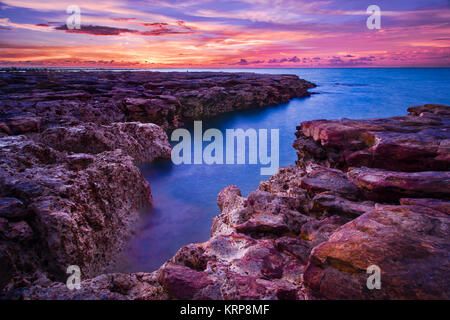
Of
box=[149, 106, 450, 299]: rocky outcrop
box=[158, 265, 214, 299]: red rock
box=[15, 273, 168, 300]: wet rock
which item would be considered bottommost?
box=[15, 273, 168, 300]: wet rock

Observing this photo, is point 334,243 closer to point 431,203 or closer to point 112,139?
point 431,203

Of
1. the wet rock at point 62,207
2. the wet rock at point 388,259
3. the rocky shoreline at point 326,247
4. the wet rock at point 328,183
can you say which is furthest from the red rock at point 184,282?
the wet rock at point 328,183

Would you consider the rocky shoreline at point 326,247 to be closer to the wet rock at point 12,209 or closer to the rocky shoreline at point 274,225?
the rocky shoreline at point 274,225

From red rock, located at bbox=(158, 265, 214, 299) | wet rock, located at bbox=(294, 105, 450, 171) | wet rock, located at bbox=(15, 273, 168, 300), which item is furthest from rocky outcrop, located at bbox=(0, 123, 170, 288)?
wet rock, located at bbox=(294, 105, 450, 171)

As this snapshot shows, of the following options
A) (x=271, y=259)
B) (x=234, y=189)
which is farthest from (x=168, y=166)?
(x=271, y=259)

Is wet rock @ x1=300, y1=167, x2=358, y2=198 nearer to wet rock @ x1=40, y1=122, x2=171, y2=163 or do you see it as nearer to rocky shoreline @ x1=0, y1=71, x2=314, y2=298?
rocky shoreline @ x1=0, y1=71, x2=314, y2=298

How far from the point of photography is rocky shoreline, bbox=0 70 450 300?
2977 millimetres

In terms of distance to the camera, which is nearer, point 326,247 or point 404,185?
point 326,247

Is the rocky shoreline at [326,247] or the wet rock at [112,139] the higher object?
the wet rock at [112,139]

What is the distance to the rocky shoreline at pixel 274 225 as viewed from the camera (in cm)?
298

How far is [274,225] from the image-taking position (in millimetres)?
4738

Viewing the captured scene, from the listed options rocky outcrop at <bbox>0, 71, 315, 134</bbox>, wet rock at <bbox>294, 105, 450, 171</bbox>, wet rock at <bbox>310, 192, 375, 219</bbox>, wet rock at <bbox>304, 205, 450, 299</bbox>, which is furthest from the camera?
rocky outcrop at <bbox>0, 71, 315, 134</bbox>

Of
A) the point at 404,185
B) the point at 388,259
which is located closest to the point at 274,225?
the point at 388,259
